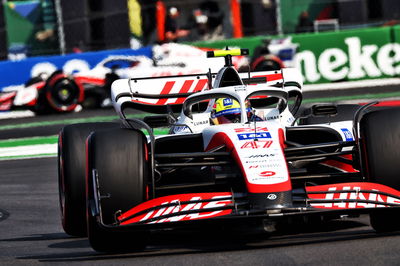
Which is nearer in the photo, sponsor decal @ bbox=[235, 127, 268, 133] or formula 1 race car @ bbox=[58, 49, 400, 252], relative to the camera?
formula 1 race car @ bbox=[58, 49, 400, 252]

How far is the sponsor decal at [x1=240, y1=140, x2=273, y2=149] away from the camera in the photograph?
6.71 m

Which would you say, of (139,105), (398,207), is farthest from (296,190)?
(139,105)

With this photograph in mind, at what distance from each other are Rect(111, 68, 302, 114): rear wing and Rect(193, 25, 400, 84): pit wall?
11.3 meters

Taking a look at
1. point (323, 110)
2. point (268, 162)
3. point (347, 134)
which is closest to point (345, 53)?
point (347, 134)

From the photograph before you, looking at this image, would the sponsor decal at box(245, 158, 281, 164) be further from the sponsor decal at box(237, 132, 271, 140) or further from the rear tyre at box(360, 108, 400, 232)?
the rear tyre at box(360, 108, 400, 232)

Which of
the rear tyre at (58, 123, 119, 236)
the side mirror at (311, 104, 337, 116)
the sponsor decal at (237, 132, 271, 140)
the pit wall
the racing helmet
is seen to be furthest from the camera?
the pit wall

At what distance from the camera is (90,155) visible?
6.66m

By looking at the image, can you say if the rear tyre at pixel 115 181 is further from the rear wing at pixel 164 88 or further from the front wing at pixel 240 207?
the rear wing at pixel 164 88

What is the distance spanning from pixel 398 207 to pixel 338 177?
0.88 m

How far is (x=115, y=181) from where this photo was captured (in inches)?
256

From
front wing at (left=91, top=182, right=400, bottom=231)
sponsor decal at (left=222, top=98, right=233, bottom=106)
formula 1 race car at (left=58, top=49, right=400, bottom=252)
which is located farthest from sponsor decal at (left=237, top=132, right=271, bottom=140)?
sponsor decal at (left=222, top=98, right=233, bottom=106)

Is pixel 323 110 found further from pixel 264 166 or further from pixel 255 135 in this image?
pixel 264 166

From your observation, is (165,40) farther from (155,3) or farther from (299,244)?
(299,244)

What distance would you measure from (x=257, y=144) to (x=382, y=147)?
823mm
